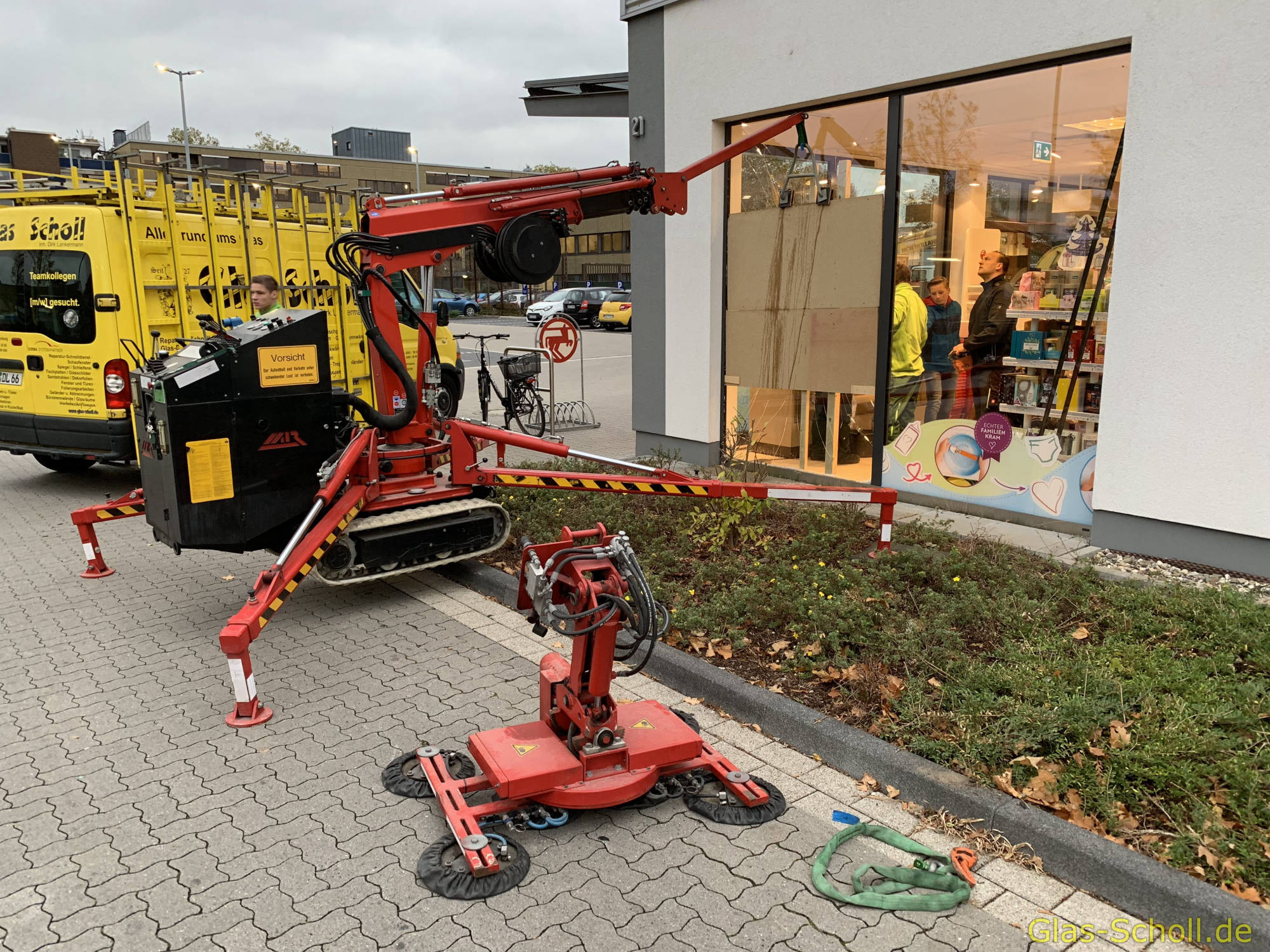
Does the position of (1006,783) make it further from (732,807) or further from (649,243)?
(649,243)

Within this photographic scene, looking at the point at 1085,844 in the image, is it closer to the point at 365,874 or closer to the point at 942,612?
the point at 942,612

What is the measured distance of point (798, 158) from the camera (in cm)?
850

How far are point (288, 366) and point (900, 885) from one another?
4.38 meters

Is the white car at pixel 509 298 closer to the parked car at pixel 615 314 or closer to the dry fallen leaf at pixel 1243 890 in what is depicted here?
the parked car at pixel 615 314

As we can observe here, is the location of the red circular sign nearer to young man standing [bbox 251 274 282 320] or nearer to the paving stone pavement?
young man standing [bbox 251 274 282 320]

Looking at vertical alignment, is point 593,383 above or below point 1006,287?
below

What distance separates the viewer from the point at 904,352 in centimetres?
800

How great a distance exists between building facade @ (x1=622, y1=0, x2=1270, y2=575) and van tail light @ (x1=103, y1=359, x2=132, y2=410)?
5.23 m

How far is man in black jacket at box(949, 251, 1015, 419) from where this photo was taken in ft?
24.8

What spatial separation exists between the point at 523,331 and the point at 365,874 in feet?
106

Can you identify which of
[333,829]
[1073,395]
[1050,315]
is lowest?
[333,829]

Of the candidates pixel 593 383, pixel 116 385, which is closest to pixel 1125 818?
pixel 116 385

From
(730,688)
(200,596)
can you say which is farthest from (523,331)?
(730,688)

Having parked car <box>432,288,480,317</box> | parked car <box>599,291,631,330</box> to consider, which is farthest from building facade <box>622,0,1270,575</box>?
parked car <box>432,288,480,317</box>
